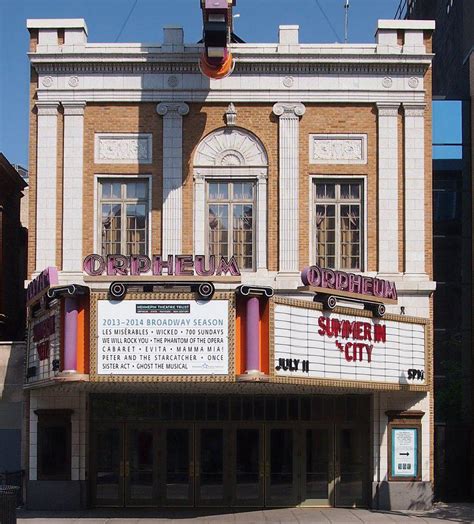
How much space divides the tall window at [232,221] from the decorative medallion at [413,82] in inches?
176

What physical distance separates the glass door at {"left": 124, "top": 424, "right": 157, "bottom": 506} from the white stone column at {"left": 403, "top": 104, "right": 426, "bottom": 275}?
7.37 metres

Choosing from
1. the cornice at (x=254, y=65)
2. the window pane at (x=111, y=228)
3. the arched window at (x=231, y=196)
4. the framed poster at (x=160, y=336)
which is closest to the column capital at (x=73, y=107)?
the cornice at (x=254, y=65)

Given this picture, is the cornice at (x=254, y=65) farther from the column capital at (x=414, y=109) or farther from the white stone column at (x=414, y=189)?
the white stone column at (x=414, y=189)

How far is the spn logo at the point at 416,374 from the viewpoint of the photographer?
24453mm

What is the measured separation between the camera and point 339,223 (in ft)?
84.4

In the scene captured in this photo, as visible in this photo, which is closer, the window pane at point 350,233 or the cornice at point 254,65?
the cornice at point 254,65

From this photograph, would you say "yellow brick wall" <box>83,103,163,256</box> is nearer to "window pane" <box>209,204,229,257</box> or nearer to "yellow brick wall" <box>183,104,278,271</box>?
"yellow brick wall" <box>183,104,278,271</box>

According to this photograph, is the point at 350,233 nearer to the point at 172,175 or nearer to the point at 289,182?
the point at 289,182

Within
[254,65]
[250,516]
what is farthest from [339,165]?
[250,516]

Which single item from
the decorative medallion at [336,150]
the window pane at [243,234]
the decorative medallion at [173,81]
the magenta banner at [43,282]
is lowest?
the magenta banner at [43,282]

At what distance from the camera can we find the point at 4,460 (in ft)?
94.0

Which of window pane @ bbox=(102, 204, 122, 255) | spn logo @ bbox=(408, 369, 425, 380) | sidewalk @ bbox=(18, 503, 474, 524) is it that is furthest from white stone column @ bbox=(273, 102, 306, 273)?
sidewalk @ bbox=(18, 503, 474, 524)

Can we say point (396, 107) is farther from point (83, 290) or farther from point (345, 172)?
point (83, 290)

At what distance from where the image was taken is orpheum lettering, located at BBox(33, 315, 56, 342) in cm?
2186
